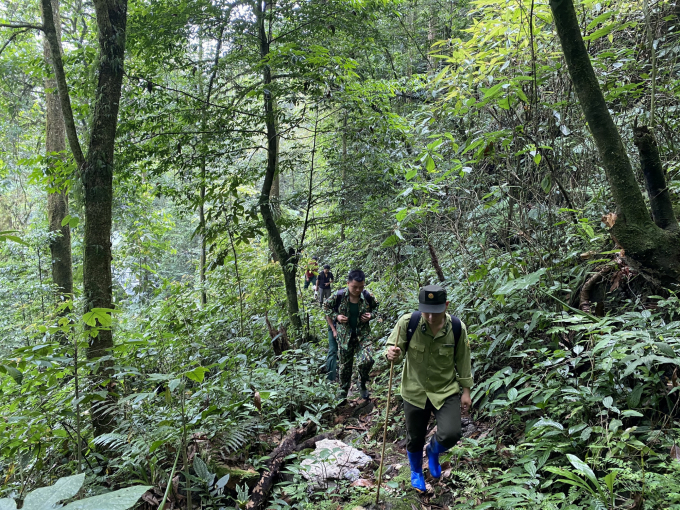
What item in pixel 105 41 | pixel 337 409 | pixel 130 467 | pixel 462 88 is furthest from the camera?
pixel 337 409

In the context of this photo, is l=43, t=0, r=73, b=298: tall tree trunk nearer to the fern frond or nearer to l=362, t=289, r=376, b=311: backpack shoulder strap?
the fern frond

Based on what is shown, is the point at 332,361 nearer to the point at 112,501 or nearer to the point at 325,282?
the point at 112,501

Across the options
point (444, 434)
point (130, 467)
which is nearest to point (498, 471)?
point (444, 434)

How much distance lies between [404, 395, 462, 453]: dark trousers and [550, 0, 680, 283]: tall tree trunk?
7.43ft

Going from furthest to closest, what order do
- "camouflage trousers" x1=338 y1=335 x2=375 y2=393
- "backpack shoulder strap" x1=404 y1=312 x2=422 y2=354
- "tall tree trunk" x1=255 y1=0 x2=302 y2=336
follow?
"tall tree trunk" x1=255 y1=0 x2=302 y2=336 < "camouflage trousers" x1=338 y1=335 x2=375 y2=393 < "backpack shoulder strap" x1=404 y1=312 x2=422 y2=354

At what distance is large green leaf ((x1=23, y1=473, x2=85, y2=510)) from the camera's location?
95 cm

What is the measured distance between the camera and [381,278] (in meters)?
9.34

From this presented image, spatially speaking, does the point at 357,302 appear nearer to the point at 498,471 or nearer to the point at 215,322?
the point at 498,471

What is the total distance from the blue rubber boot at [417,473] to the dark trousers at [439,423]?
6cm

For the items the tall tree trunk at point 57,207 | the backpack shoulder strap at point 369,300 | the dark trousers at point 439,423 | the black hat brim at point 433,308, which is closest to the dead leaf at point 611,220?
the black hat brim at point 433,308

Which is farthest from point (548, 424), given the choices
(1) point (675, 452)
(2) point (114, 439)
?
(2) point (114, 439)

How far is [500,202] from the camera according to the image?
6367mm

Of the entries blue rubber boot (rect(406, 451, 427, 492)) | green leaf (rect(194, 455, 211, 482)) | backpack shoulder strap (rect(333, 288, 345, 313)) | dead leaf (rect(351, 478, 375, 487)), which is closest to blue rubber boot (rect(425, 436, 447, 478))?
blue rubber boot (rect(406, 451, 427, 492))

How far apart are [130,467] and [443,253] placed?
6.64m
